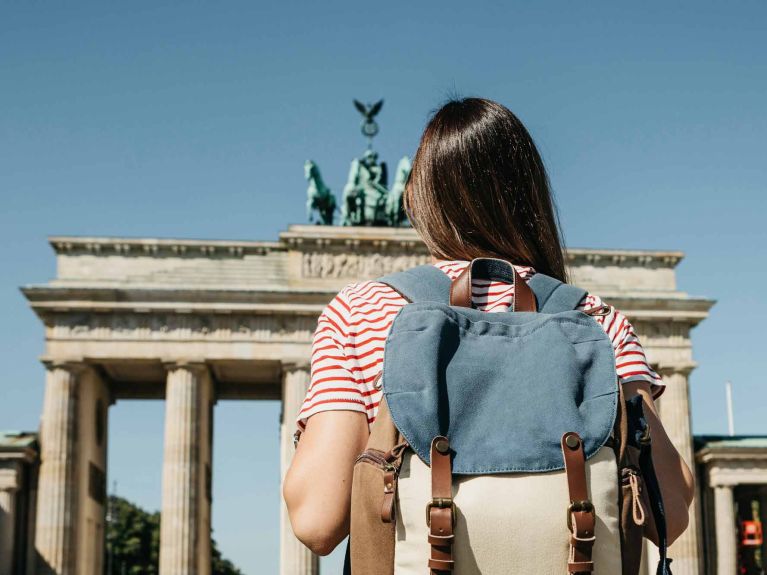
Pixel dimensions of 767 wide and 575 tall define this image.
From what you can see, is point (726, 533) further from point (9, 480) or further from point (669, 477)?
point (669, 477)

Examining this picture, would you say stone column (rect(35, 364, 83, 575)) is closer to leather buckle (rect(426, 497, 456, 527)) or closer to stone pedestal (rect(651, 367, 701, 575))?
stone pedestal (rect(651, 367, 701, 575))

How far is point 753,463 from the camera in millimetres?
51281

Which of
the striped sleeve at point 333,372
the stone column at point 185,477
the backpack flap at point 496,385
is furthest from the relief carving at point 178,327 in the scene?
the backpack flap at point 496,385

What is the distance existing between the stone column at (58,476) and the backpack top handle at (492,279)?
45679mm

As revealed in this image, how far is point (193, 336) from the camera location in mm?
49062

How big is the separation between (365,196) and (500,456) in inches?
2030

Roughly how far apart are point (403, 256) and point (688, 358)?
43.7ft

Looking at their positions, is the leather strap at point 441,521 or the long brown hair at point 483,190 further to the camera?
the long brown hair at point 483,190

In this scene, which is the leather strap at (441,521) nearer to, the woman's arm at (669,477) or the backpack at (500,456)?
the backpack at (500,456)

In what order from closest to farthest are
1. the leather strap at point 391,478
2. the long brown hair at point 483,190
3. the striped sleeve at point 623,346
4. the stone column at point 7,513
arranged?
the leather strap at point 391,478 → the striped sleeve at point 623,346 → the long brown hair at point 483,190 → the stone column at point 7,513

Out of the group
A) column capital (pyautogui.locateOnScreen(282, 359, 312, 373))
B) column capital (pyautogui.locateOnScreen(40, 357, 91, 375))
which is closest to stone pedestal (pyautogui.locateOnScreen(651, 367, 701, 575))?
column capital (pyautogui.locateOnScreen(282, 359, 312, 373))

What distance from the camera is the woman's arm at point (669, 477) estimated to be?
11.0 feet

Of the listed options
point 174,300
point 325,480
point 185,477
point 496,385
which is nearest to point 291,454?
point 185,477

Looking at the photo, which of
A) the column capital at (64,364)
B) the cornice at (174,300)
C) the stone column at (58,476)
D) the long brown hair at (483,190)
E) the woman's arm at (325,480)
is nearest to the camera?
the woman's arm at (325,480)
